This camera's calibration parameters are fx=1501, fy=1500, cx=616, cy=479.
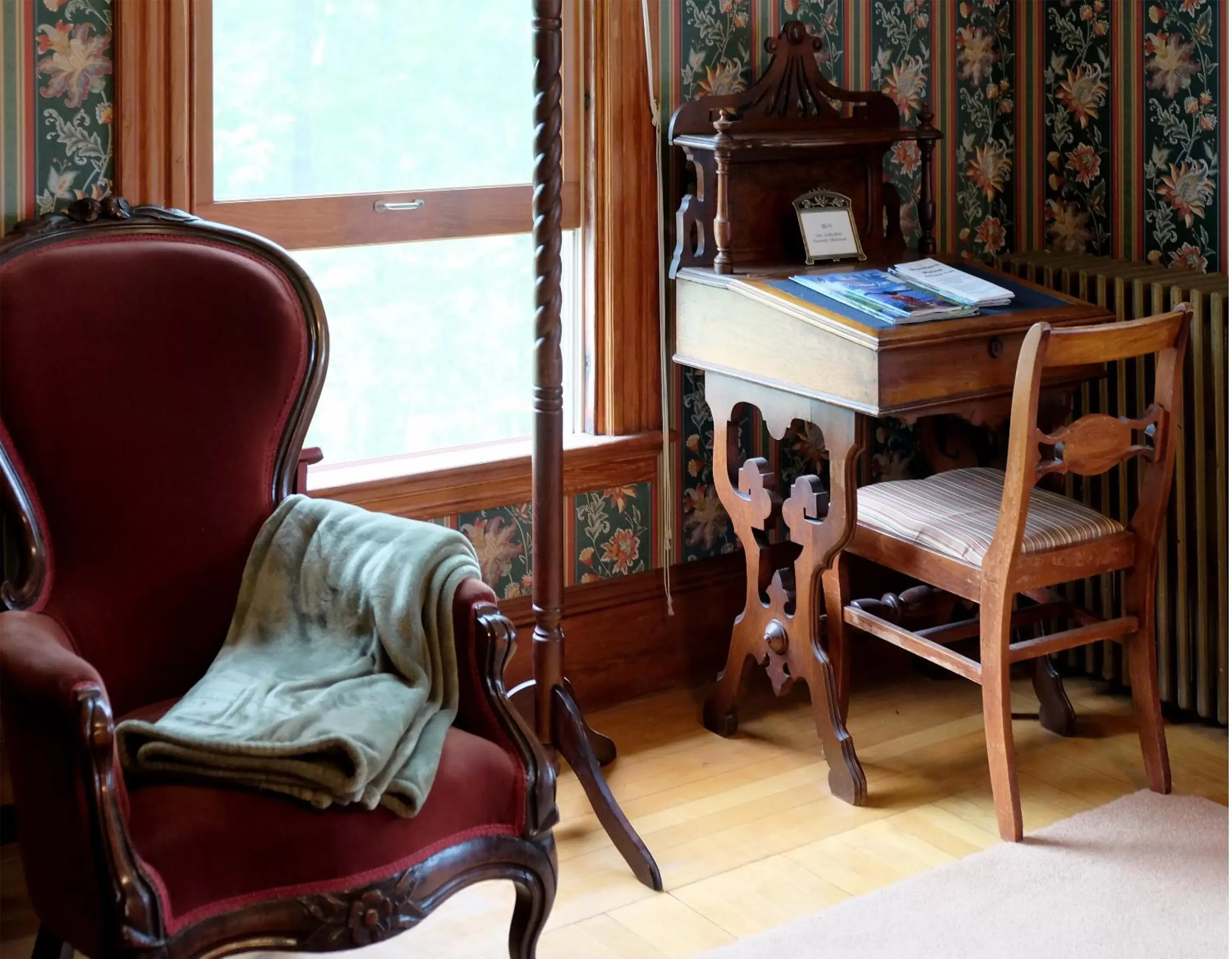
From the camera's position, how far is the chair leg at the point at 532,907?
206 cm

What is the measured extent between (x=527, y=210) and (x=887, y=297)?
74cm

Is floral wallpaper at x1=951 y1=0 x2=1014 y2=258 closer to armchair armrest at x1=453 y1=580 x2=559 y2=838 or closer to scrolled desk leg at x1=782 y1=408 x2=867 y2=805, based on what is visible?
scrolled desk leg at x1=782 y1=408 x2=867 y2=805

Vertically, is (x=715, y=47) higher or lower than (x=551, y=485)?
higher

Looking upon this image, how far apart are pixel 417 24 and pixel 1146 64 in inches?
63.2

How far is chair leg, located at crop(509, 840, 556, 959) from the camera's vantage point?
2064 mm

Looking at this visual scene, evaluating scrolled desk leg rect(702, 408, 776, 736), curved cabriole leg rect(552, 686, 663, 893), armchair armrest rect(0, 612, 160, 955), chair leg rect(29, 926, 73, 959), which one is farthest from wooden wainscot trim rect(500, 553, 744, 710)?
armchair armrest rect(0, 612, 160, 955)

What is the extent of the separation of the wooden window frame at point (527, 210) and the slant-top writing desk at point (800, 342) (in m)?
0.12

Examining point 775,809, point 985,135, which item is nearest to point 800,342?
point 775,809

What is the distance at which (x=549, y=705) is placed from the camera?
269 centimetres

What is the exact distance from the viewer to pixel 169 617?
7.40 feet

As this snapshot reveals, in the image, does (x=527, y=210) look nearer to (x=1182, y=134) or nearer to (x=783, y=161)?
(x=783, y=161)

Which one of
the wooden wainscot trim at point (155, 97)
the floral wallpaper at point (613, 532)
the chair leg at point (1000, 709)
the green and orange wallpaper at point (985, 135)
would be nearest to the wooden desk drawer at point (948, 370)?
the chair leg at point (1000, 709)

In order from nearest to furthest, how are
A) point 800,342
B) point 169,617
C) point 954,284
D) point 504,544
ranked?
point 169,617, point 800,342, point 954,284, point 504,544

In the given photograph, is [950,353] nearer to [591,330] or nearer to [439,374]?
[591,330]
